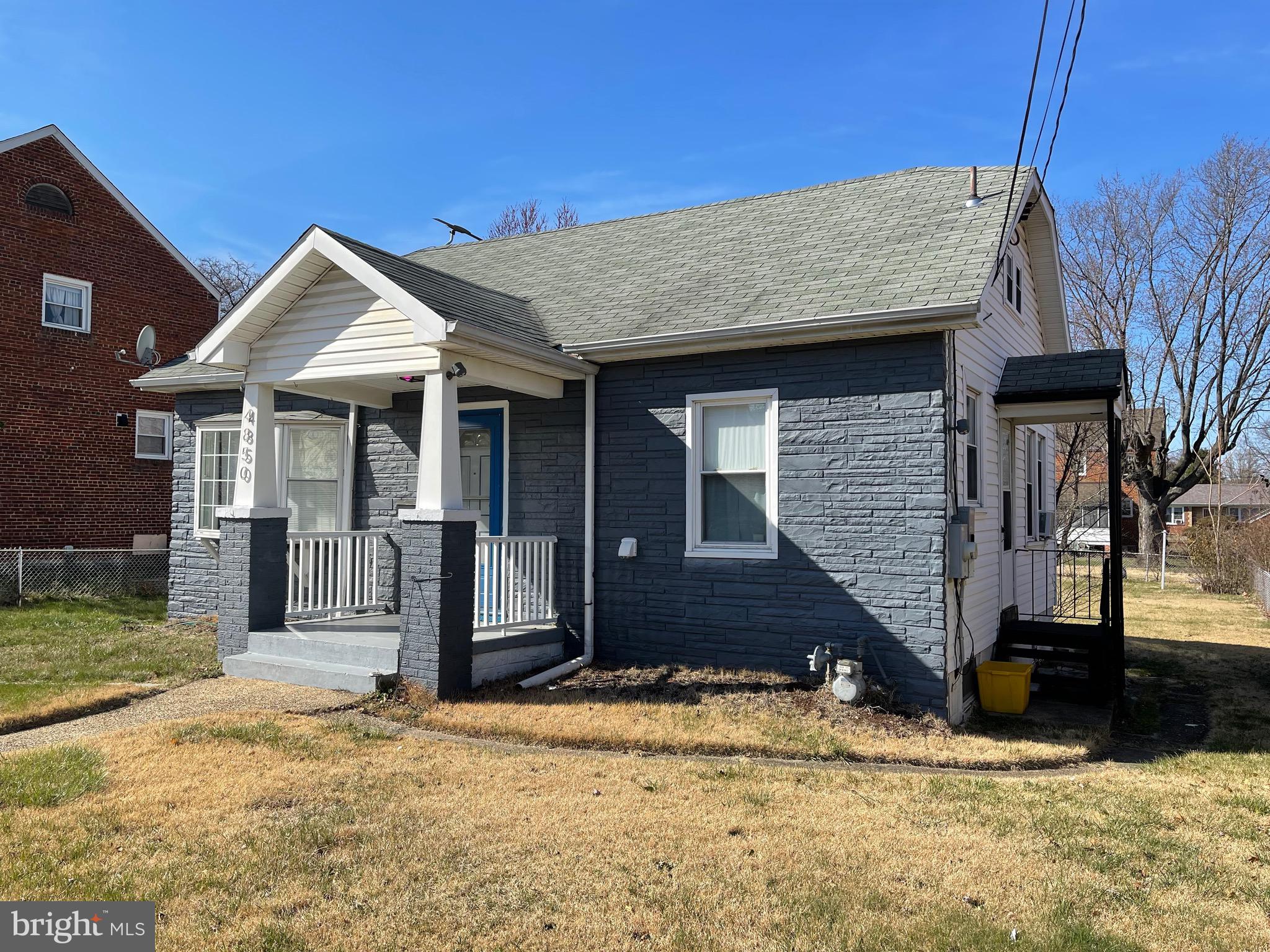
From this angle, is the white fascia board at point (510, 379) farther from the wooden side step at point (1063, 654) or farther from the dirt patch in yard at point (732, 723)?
the wooden side step at point (1063, 654)

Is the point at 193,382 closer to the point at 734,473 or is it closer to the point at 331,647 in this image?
the point at 331,647

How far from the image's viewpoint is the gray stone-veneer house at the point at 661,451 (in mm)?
7969

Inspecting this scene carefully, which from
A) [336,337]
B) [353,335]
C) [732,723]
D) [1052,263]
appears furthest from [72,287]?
[1052,263]

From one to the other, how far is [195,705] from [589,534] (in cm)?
402

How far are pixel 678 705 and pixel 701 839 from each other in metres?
3.10

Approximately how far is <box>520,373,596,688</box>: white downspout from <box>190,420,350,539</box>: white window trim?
11.6 feet

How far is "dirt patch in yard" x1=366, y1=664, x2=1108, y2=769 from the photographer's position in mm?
6844

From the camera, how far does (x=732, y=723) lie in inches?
290

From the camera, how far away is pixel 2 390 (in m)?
16.9

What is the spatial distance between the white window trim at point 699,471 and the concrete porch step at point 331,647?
3.08m

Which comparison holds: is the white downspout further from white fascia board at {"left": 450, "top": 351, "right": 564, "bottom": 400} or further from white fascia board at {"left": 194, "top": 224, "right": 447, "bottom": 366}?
white fascia board at {"left": 194, "top": 224, "right": 447, "bottom": 366}

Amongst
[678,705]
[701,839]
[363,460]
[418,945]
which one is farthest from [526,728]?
[363,460]

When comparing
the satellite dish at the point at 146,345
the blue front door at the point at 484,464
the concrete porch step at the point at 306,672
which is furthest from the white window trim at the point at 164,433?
the concrete porch step at the point at 306,672

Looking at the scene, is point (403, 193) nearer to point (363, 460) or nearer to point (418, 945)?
point (363, 460)
